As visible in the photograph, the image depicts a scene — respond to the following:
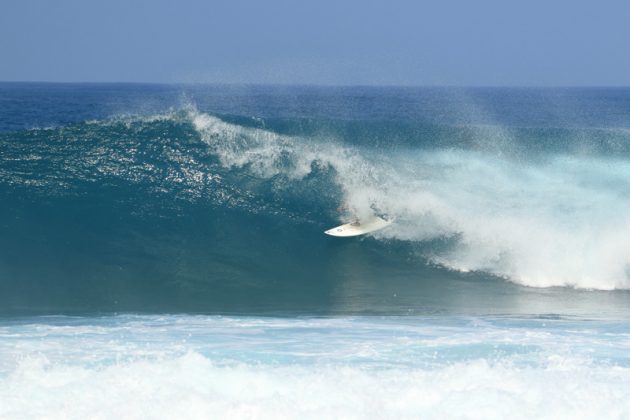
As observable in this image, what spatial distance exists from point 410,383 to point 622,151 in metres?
15.4

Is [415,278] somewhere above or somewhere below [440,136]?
below

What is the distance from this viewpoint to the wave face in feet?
44.8

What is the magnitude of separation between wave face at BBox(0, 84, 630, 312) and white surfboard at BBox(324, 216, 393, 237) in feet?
0.86

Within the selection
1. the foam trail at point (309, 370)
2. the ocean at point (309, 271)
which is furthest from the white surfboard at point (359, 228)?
the foam trail at point (309, 370)

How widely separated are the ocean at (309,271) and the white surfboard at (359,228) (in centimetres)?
18

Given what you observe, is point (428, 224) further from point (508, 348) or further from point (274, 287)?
point (508, 348)

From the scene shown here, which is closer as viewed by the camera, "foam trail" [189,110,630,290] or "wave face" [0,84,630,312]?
"wave face" [0,84,630,312]

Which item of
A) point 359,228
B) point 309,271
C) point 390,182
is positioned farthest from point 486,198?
point 309,271

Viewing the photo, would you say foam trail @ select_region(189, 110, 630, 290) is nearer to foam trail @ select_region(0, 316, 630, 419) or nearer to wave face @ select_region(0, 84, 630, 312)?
wave face @ select_region(0, 84, 630, 312)

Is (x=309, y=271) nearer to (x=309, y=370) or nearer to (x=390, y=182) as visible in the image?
(x=390, y=182)

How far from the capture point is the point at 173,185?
58.8ft

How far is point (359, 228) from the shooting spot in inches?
648

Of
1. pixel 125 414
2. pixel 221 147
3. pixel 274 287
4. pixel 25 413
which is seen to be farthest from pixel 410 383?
pixel 221 147

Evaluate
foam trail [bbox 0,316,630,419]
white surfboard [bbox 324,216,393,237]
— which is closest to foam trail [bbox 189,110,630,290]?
white surfboard [bbox 324,216,393,237]
